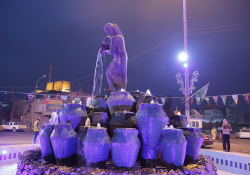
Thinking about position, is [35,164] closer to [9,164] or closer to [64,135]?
[64,135]

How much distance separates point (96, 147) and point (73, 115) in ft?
3.89

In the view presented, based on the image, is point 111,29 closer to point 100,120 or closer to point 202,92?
point 100,120

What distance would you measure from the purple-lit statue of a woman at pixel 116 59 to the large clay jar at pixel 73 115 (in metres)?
1.97

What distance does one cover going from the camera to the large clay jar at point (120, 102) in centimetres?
418

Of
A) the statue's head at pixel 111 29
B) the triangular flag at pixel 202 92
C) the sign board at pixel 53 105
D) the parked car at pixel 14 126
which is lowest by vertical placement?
the parked car at pixel 14 126

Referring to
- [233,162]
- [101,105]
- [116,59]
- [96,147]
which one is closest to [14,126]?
[116,59]

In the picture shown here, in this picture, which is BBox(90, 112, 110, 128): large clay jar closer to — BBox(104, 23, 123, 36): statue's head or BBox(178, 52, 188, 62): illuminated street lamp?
BBox(104, 23, 123, 36): statue's head

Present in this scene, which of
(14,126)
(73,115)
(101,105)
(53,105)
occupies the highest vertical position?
(53,105)

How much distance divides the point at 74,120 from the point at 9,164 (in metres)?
3.65

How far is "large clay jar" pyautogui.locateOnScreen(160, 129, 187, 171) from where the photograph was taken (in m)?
3.08

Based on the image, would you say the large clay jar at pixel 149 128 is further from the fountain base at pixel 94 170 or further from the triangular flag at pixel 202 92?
the triangular flag at pixel 202 92

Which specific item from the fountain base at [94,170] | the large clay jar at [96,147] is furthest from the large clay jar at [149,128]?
the large clay jar at [96,147]

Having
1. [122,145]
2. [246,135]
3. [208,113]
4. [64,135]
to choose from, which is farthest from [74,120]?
[208,113]

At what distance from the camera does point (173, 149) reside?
10.2 ft
